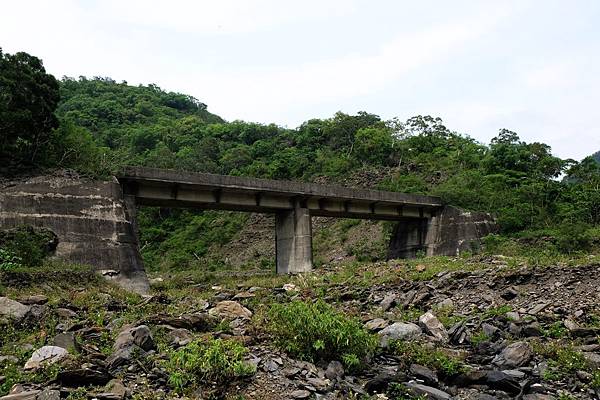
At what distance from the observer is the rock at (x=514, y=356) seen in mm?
8766

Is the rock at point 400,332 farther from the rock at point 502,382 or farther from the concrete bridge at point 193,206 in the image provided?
the concrete bridge at point 193,206

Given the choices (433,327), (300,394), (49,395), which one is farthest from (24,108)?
(300,394)

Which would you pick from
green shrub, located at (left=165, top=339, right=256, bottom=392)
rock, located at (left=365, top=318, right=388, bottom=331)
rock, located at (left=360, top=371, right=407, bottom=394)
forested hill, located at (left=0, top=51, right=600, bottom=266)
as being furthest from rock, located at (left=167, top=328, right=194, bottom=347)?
forested hill, located at (left=0, top=51, right=600, bottom=266)

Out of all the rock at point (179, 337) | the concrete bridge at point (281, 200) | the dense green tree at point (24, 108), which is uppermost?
the dense green tree at point (24, 108)

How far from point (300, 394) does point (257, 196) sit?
20.7 metres

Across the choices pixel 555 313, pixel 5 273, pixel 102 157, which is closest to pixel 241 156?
pixel 102 157

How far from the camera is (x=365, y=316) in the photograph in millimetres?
12477

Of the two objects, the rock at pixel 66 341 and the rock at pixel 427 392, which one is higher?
the rock at pixel 66 341

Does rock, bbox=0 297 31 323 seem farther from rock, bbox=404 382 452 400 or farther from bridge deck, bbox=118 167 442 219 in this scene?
bridge deck, bbox=118 167 442 219

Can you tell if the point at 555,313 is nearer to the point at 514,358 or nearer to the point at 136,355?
the point at 514,358

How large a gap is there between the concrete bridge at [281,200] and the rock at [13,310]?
12.3 meters

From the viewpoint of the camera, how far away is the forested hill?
70.8ft

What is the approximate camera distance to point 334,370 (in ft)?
25.7

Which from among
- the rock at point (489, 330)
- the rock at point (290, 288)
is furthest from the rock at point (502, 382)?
the rock at point (290, 288)
